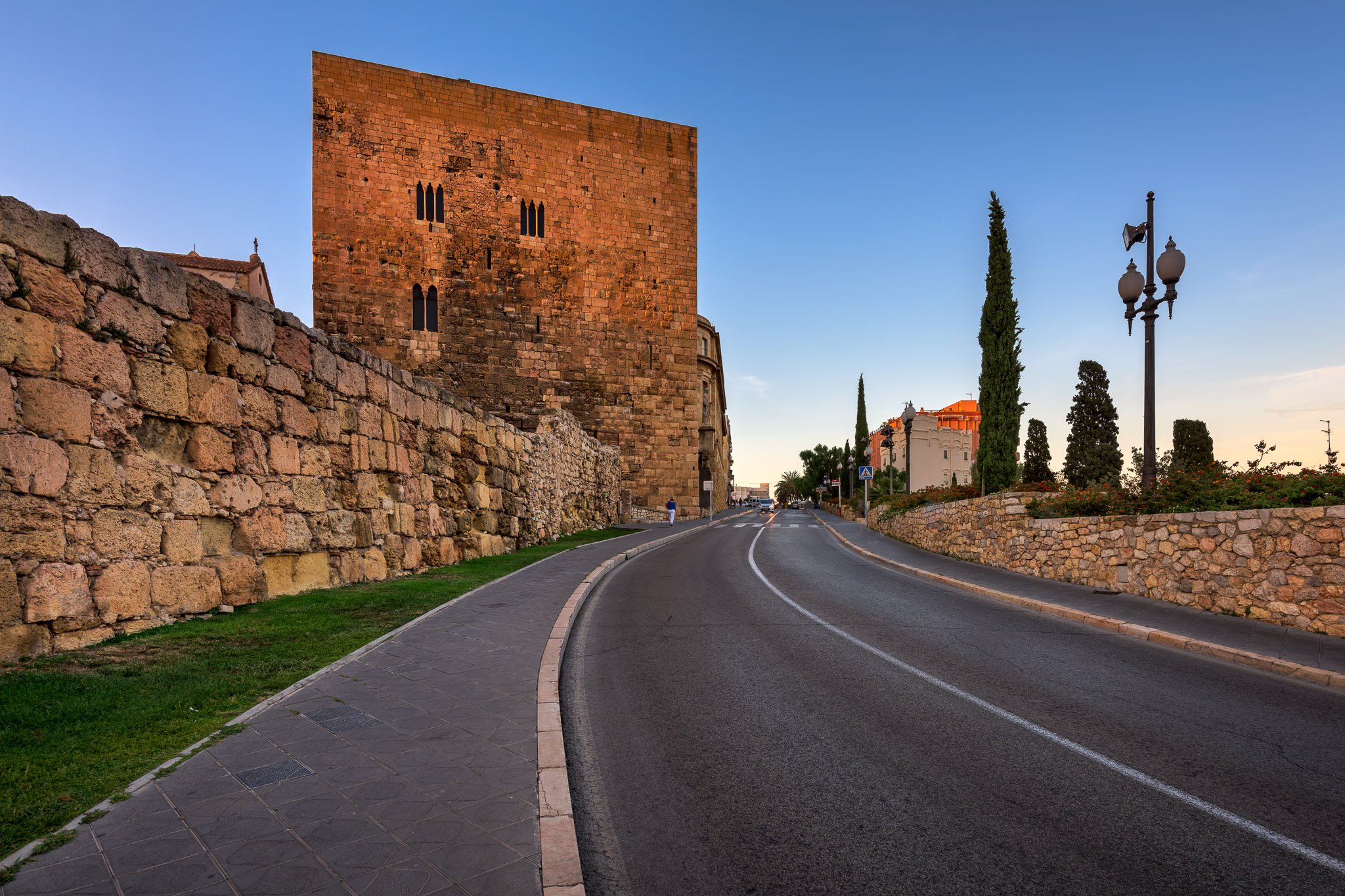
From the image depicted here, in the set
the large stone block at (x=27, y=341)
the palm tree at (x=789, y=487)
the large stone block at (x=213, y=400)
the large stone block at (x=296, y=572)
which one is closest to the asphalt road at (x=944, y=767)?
the large stone block at (x=296, y=572)

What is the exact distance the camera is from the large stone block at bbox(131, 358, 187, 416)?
719 centimetres

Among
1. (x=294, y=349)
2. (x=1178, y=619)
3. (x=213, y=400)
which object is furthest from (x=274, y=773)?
(x=1178, y=619)

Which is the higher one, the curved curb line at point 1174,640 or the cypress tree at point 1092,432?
the cypress tree at point 1092,432

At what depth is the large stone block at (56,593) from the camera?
5.76 metres

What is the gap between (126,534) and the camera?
22.2 feet

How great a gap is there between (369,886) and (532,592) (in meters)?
8.09

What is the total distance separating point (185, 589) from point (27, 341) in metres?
2.98

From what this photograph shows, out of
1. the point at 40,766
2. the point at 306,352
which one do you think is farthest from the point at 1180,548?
the point at 306,352

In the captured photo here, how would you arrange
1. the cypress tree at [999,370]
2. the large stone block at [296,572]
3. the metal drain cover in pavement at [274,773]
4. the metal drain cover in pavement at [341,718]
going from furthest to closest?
1. the cypress tree at [999,370]
2. the large stone block at [296,572]
3. the metal drain cover in pavement at [341,718]
4. the metal drain cover in pavement at [274,773]

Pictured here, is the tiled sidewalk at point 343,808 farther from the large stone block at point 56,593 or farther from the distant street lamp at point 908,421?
the distant street lamp at point 908,421

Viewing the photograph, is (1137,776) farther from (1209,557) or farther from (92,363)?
(92,363)

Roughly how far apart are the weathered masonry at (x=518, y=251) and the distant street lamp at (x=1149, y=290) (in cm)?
2598

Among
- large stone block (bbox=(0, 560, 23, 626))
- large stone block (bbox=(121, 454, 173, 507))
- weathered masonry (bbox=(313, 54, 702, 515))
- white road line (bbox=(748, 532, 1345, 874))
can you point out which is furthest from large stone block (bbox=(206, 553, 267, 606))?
weathered masonry (bbox=(313, 54, 702, 515))

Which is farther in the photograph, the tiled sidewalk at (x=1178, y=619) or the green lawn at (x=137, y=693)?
the tiled sidewalk at (x=1178, y=619)
